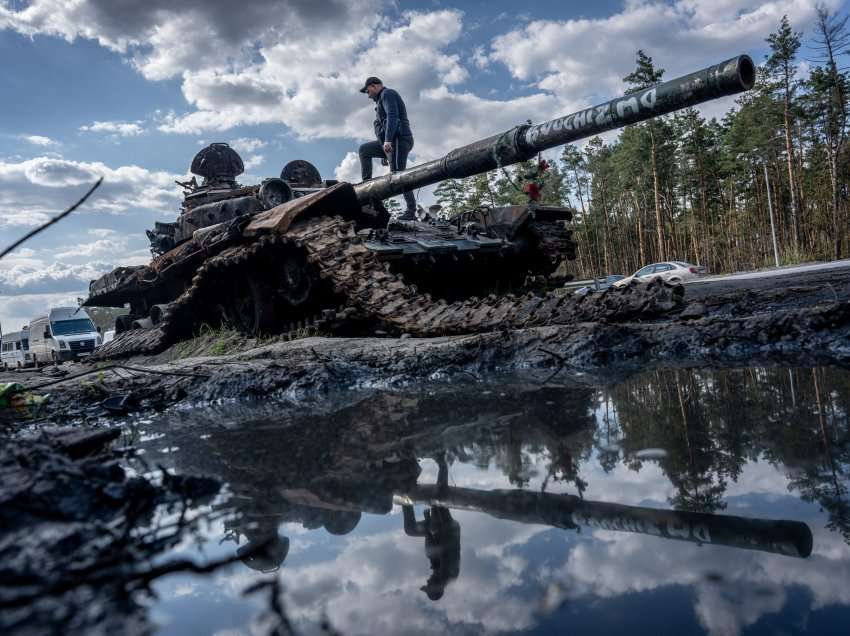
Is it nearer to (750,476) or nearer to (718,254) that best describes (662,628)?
(750,476)

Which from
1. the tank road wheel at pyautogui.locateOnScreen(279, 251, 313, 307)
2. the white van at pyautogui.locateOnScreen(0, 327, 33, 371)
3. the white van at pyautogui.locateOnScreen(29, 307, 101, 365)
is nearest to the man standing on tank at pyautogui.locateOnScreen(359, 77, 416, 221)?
the tank road wheel at pyautogui.locateOnScreen(279, 251, 313, 307)

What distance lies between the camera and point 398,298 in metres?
5.85

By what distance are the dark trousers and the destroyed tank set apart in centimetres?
53

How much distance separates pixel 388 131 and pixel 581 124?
3.91 metres

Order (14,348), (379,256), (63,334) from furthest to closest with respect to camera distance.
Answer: (14,348) < (63,334) < (379,256)

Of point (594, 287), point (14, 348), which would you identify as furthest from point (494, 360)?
point (14, 348)

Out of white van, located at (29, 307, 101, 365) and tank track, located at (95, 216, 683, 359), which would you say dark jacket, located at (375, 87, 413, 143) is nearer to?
tank track, located at (95, 216, 683, 359)

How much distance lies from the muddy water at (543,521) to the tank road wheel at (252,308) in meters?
5.08

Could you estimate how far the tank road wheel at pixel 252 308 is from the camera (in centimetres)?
748

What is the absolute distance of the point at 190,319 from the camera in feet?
28.9

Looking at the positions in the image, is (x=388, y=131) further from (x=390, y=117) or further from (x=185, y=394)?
(x=185, y=394)

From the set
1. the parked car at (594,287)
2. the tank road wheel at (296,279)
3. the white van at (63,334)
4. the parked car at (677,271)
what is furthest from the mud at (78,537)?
the parked car at (677,271)

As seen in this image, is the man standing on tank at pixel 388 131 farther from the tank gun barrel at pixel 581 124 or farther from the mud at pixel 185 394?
the mud at pixel 185 394

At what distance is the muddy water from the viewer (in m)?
0.94
